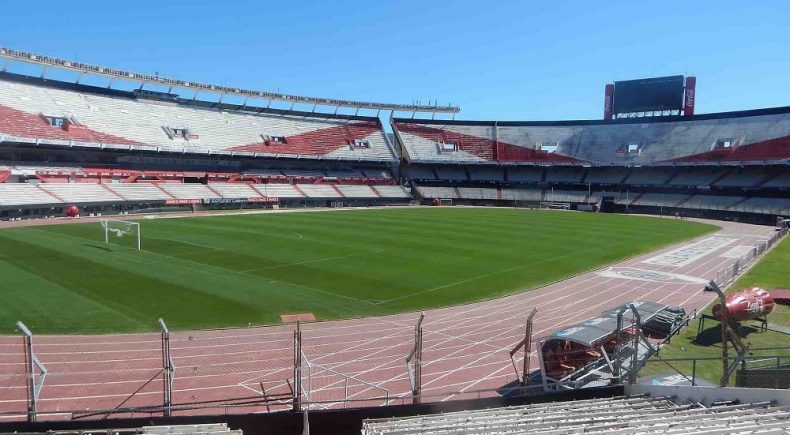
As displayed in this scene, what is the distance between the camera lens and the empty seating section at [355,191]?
74.4 m

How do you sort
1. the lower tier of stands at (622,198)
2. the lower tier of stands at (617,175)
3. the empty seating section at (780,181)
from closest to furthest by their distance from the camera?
the lower tier of stands at (622,198) < the empty seating section at (780,181) < the lower tier of stands at (617,175)

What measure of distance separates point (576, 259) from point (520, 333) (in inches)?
581

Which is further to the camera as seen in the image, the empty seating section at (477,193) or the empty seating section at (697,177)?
the empty seating section at (477,193)

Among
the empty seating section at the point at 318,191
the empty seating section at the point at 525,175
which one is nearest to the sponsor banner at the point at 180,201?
the empty seating section at the point at 318,191

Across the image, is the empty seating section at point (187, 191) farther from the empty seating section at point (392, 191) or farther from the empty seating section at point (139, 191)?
the empty seating section at point (392, 191)

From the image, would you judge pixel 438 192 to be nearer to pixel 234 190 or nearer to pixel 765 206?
pixel 234 190

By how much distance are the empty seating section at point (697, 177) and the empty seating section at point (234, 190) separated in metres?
57.3

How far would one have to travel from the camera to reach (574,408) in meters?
8.12

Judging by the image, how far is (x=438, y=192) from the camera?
82.9m

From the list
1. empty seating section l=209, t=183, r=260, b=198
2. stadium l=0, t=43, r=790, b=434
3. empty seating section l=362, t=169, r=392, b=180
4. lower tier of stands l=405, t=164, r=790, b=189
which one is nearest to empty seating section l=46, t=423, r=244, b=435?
stadium l=0, t=43, r=790, b=434

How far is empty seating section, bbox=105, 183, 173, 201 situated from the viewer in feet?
178

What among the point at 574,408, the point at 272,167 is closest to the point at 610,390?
the point at 574,408

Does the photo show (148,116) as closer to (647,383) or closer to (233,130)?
(233,130)

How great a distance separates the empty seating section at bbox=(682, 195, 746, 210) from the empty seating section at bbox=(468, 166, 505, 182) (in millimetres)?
28709
